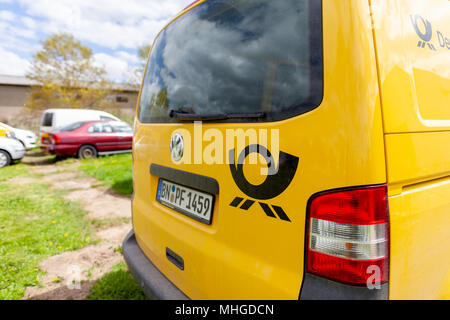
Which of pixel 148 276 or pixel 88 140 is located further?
pixel 88 140

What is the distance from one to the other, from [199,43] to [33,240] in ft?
11.1

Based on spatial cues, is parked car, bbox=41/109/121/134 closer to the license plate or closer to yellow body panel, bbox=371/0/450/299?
the license plate

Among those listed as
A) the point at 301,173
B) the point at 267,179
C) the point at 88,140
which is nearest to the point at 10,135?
the point at 88,140

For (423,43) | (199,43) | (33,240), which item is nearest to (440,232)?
(423,43)

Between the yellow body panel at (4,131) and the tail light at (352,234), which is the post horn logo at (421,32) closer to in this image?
the tail light at (352,234)

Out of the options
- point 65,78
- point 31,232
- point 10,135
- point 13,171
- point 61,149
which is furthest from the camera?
point 65,78

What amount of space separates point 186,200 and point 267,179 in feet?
2.08

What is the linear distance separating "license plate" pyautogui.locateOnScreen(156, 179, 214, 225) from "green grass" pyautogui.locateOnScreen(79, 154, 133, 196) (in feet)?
13.5

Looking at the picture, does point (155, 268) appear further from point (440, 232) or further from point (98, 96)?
point (98, 96)

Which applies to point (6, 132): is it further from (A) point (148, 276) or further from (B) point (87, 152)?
(A) point (148, 276)

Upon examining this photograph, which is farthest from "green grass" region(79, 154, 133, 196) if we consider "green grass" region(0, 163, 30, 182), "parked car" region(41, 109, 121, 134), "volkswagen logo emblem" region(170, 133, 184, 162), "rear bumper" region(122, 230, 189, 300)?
"volkswagen logo emblem" region(170, 133, 184, 162)

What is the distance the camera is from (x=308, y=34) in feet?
3.36

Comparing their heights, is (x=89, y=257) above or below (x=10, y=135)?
below

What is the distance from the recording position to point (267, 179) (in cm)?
110
